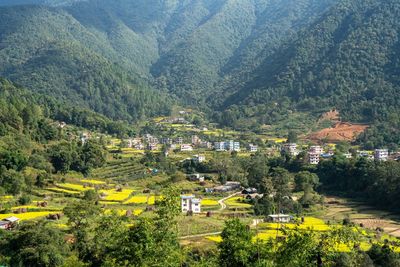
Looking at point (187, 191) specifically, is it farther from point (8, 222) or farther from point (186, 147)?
point (186, 147)

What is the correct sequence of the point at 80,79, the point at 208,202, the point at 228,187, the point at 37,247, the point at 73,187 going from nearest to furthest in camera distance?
1. the point at 37,247
2. the point at 208,202
3. the point at 73,187
4. the point at 228,187
5. the point at 80,79

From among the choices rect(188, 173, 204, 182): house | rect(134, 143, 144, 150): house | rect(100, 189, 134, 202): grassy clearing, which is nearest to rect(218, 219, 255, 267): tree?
rect(100, 189, 134, 202): grassy clearing

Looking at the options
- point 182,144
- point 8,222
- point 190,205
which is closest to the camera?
point 8,222

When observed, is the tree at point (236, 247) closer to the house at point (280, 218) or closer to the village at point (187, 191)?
the village at point (187, 191)

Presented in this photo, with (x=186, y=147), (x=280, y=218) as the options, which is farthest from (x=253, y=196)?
(x=186, y=147)

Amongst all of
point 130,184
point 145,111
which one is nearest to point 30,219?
point 130,184

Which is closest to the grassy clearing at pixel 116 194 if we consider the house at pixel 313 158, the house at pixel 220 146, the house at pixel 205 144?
the house at pixel 313 158

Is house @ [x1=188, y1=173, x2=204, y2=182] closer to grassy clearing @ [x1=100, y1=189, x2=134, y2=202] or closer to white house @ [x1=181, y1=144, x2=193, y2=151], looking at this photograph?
grassy clearing @ [x1=100, y1=189, x2=134, y2=202]

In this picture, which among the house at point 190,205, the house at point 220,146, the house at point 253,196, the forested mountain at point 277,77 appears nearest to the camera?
the house at point 190,205
